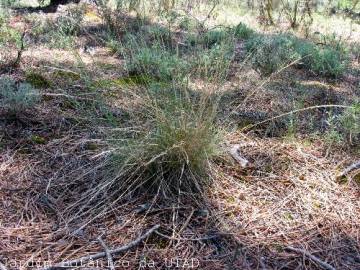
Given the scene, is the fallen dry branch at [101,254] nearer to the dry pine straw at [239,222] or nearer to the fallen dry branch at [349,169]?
the dry pine straw at [239,222]

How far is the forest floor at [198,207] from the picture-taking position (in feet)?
5.64

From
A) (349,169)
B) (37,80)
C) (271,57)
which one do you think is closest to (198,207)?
(349,169)

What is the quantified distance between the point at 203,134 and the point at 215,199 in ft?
1.12

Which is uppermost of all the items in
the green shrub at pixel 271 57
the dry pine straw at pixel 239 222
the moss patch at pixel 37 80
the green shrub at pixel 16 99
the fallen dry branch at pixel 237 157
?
the green shrub at pixel 16 99

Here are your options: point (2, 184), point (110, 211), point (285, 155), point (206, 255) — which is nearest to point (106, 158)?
point (110, 211)

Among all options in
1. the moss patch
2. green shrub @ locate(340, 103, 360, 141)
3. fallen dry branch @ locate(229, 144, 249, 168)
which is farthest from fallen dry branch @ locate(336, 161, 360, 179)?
the moss patch

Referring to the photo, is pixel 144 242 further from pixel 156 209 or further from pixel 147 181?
pixel 147 181

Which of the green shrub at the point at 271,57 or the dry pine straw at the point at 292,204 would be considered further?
the green shrub at the point at 271,57

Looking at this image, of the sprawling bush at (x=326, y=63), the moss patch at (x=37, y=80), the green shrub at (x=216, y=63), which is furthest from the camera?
the sprawling bush at (x=326, y=63)

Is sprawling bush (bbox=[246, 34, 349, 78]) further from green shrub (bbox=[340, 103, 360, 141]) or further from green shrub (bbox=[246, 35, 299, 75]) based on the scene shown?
green shrub (bbox=[340, 103, 360, 141])

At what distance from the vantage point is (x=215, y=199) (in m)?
2.03

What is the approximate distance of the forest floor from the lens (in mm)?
1719

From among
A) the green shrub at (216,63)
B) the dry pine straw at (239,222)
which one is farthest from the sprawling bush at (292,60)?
the dry pine straw at (239,222)

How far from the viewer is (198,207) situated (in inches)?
77.6
